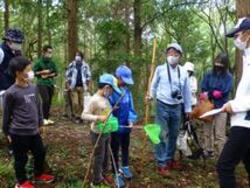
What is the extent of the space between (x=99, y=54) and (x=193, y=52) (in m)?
14.0

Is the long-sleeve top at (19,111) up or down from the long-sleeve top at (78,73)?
down

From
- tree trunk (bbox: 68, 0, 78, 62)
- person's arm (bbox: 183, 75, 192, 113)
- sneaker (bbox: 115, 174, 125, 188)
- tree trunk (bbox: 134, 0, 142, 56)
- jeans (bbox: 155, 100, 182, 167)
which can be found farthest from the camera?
tree trunk (bbox: 134, 0, 142, 56)

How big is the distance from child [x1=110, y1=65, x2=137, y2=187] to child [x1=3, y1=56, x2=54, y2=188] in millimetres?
1139

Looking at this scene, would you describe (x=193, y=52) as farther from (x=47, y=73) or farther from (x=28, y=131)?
(x=28, y=131)

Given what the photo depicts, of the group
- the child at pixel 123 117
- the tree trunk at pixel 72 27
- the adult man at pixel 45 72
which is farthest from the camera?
the tree trunk at pixel 72 27

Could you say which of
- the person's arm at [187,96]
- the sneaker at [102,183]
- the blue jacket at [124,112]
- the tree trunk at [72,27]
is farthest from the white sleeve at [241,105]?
the tree trunk at [72,27]

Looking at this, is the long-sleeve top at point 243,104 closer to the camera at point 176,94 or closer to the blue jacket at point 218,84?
the camera at point 176,94

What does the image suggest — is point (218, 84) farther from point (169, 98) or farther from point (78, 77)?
point (78, 77)

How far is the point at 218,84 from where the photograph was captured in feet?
26.9

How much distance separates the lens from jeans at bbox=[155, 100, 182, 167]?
24.6 feet

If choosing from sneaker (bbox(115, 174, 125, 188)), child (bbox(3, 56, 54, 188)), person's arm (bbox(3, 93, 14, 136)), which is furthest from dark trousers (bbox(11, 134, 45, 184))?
sneaker (bbox(115, 174, 125, 188))

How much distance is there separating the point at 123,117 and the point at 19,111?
1.50m

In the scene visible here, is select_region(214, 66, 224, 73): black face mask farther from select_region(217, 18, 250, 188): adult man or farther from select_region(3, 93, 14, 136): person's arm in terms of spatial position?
select_region(3, 93, 14, 136): person's arm

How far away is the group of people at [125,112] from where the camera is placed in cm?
504
